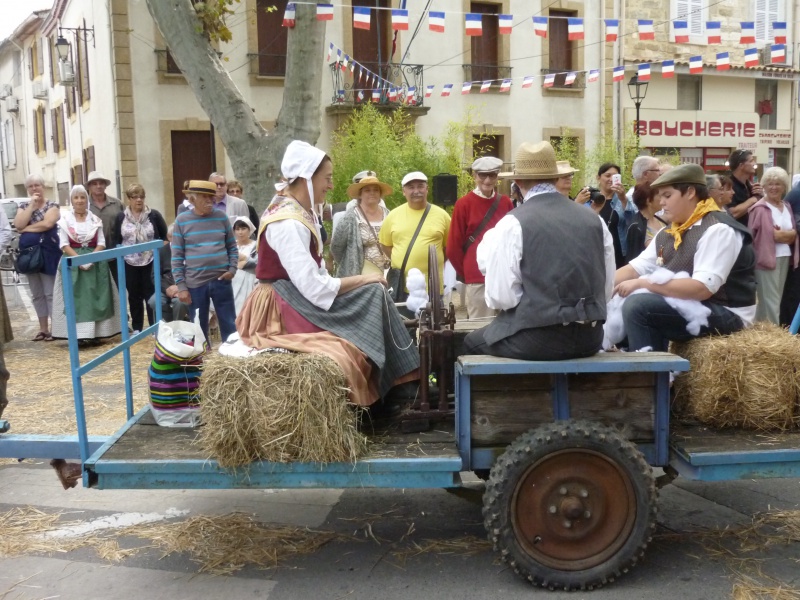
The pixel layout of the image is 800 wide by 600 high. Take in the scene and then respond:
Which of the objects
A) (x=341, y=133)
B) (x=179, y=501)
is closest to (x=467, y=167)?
(x=341, y=133)

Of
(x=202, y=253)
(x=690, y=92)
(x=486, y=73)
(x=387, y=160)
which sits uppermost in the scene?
(x=486, y=73)

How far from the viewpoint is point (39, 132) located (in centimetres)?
3028

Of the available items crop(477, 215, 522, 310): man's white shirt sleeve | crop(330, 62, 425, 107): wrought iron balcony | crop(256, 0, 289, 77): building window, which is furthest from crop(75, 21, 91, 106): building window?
crop(477, 215, 522, 310): man's white shirt sleeve

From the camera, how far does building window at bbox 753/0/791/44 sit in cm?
2611

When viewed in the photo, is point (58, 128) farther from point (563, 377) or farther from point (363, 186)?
point (563, 377)

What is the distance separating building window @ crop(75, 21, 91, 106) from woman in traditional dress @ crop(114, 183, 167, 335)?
1284 cm

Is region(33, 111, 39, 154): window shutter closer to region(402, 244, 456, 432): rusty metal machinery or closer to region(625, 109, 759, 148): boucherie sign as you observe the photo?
region(625, 109, 759, 148): boucherie sign

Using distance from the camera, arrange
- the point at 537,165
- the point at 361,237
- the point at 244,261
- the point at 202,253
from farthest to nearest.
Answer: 1. the point at 244,261
2. the point at 202,253
3. the point at 361,237
4. the point at 537,165

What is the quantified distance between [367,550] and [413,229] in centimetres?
347

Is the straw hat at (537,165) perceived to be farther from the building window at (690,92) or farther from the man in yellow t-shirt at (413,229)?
the building window at (690,92)

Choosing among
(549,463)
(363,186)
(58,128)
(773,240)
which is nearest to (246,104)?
(363,186)

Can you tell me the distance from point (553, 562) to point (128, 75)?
55.9 feet

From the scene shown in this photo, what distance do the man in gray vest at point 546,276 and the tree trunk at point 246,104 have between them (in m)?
6.82

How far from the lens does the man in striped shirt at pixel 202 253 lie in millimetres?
7578
